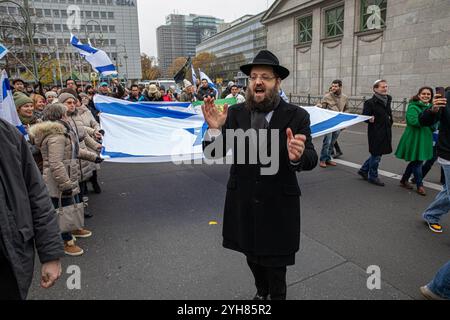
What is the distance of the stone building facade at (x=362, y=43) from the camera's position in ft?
52.0

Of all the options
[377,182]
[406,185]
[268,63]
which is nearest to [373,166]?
[377,182]

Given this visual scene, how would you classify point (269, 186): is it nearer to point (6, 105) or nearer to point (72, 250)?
point (72, 250)

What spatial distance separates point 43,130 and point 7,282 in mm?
2310

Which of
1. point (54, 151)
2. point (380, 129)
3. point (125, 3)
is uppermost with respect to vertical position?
point (125, 3)

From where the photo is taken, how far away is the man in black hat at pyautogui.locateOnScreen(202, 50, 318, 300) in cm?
234

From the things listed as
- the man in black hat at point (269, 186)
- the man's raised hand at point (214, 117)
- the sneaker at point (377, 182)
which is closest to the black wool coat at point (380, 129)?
the sneaker at point (377, 182)

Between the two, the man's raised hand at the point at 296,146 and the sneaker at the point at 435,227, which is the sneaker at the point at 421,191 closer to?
the sneaker at the point at 435,227

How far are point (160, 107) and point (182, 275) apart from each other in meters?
4.39

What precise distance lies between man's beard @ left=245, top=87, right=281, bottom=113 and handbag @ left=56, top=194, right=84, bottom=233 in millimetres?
2641

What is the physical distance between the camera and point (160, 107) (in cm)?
693

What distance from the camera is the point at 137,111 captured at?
658 centimetres

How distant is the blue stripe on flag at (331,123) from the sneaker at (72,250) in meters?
5.01
